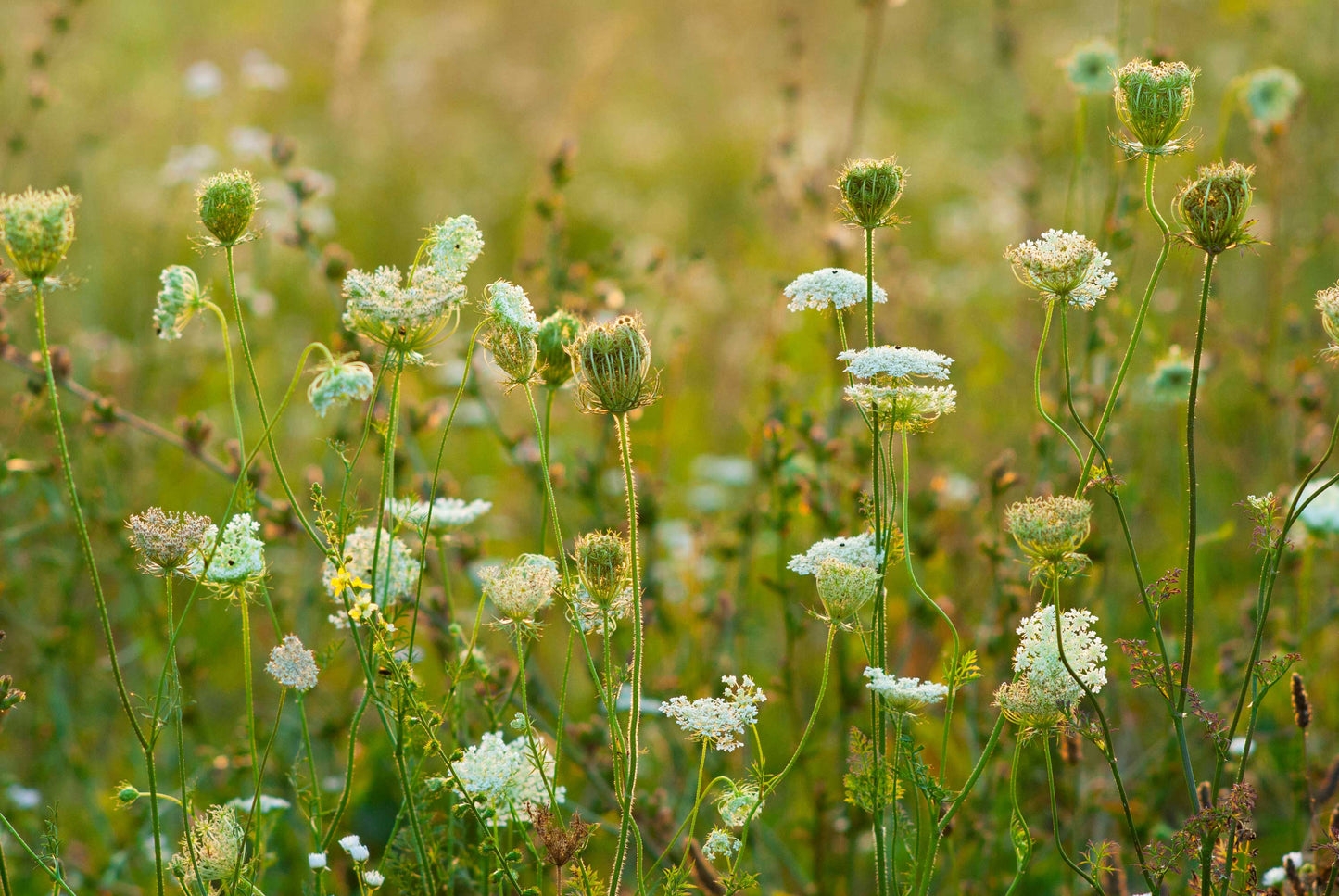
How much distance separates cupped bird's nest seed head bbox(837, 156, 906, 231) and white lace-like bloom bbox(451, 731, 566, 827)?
85 cm

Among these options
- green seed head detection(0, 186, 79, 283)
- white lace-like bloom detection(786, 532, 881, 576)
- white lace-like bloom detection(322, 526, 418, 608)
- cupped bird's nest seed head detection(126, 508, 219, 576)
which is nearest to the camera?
green seed head detection(0, 186, 79, 283)

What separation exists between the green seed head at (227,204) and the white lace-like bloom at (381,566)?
1.48 feet

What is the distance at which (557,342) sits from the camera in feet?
5.53

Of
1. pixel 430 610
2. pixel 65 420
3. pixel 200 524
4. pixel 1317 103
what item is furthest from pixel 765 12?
pixel 200 524

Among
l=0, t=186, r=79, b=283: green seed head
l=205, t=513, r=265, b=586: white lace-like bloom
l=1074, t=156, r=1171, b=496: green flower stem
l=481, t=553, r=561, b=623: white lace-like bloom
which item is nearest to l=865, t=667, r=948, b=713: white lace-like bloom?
l=1074, t=156, r=1171, b=496: green flower stem

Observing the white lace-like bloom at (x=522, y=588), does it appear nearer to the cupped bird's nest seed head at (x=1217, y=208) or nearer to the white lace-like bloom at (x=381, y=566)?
the white lace-like bloom at (x=381, y=566)

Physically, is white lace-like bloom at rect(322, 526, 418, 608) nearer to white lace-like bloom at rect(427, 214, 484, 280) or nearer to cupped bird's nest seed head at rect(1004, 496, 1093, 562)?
white lace-like bloom at rect(427, 214, 484, 280)

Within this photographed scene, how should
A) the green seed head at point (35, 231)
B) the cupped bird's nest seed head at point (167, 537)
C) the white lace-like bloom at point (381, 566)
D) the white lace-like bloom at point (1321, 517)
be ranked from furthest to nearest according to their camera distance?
1. the white lace-like bloom at point (1321, 517)
2. the white lace-like bloom at point (381, 566)
3. the cupped bird's nest seed head at point (167, 537)
4. the green seed head at point (35, 231)

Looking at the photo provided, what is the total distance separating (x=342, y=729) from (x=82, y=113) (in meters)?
5.17

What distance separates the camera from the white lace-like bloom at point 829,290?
1.62m

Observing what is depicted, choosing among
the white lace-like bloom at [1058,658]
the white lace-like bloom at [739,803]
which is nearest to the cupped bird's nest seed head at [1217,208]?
the white lace-like bloom at [1058,658]

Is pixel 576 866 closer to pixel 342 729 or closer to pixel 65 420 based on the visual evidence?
pixel 342 729

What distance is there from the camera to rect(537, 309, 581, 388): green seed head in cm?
168

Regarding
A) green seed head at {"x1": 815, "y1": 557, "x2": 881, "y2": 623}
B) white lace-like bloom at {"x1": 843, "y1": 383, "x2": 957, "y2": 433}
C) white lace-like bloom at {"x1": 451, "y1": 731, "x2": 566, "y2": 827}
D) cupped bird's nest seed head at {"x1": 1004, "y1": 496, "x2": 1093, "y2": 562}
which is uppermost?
white lace-like bloom at {"x1": 843, "y1": 383, "x2": 957, "y2": 433}
